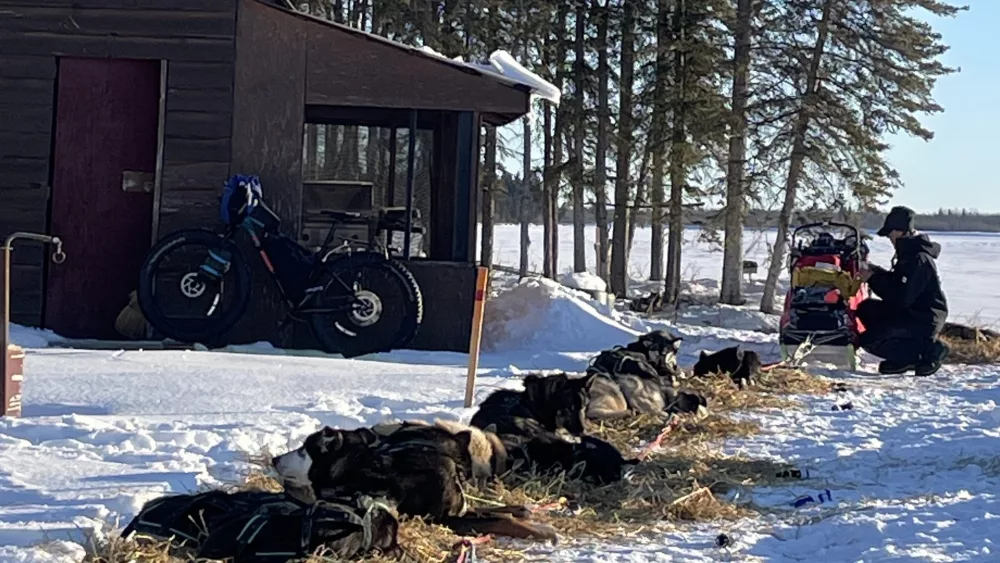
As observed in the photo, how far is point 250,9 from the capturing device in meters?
10.6

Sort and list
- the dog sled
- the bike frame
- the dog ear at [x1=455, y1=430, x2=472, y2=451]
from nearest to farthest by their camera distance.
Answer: the dog ear at [x1=455, y1=430, x2=472, y2=451] → the bike frame → the dog sled

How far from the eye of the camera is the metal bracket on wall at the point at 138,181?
10469mm

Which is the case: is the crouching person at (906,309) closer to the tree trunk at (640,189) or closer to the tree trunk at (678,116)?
the tree trunk at (678,116)

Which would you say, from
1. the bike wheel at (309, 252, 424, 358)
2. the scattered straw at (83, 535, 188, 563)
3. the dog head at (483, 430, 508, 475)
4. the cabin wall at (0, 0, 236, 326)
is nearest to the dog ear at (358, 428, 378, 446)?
the dog head at (483, 430, 508, 475)

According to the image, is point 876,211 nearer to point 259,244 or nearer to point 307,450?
point 259,244

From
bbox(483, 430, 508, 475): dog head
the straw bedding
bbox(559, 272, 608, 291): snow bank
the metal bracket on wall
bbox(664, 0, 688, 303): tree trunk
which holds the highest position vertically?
bbox(664, 0, 688, 303): tree trunk

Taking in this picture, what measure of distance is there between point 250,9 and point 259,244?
7.01 feet

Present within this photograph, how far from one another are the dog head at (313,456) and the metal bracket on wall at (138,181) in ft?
20.3

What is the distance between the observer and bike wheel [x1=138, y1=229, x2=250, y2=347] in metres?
9.91

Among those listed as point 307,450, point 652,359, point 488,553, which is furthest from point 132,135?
point 488,553

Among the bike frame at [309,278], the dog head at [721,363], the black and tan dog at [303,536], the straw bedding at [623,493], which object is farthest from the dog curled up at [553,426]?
the bike frame at [309,278]

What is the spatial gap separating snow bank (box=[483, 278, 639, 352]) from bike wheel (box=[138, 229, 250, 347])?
2.56 meters

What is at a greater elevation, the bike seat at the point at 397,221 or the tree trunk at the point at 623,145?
the tree trunk at the point at 623,145

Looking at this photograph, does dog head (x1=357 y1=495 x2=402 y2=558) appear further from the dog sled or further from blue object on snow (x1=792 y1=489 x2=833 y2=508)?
the dog sled
